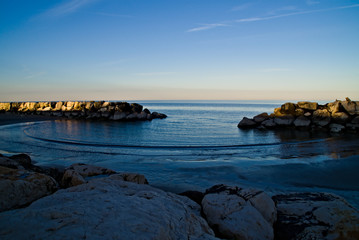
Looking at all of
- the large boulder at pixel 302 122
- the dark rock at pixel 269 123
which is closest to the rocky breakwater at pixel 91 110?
the dark rock at pixel 269 123

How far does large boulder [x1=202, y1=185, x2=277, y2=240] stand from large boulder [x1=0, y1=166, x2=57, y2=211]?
3.79m

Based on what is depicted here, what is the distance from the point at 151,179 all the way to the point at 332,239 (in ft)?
23.3

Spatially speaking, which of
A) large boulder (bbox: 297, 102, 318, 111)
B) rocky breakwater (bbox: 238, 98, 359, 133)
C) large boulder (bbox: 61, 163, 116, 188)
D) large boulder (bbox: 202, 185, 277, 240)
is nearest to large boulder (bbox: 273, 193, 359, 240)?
large boulder (bbox: 202, 185, 277, 240)

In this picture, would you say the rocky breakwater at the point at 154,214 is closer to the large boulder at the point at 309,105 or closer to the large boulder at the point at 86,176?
the large boulder at the point at 86,176

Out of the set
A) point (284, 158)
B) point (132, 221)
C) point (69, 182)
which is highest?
point (132, 221)

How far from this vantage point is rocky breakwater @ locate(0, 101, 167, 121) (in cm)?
4497

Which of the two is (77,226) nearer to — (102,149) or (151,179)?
(151,179)

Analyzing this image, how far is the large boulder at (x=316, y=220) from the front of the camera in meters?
4.42

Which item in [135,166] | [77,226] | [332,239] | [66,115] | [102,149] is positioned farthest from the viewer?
[66,115]

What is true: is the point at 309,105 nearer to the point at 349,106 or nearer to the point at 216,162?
the point at 349,106

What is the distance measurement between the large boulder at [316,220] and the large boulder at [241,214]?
0.35m

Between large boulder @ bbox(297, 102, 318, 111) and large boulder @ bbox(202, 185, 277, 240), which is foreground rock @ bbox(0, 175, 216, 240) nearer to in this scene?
large boulder @ bbox(202, 185, 277, 240)

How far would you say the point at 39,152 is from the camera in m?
15.8

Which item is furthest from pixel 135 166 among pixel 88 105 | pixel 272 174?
pixel 88 105
